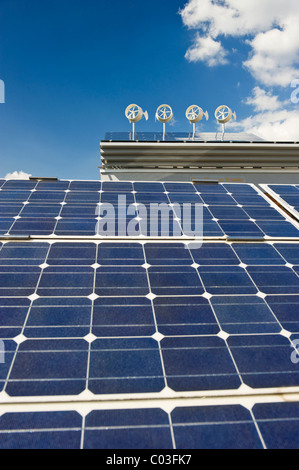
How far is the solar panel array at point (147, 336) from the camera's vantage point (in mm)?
4215

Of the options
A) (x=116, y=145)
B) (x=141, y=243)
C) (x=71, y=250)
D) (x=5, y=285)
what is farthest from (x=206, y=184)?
(x=116, y=145)

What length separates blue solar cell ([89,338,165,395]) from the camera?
4.70m

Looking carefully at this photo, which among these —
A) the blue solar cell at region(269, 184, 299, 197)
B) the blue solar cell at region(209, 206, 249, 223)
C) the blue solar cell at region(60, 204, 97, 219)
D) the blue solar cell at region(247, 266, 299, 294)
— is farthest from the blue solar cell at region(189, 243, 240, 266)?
the blue solar cell at region(269, 184, 299, 197)

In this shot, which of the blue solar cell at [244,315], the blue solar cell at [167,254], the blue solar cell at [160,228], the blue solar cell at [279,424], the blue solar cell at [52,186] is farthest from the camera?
the blue solar cell at [52,186]

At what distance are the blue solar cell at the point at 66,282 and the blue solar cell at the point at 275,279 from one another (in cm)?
411

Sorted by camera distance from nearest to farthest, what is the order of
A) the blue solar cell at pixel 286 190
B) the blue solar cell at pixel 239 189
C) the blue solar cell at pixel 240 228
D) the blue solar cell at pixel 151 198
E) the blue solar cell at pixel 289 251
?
the blue solar cell at pixel 289 251, the blue solar cell at pixel 240 228, the blue solar cell at pixel 151 198, the blue solar cell at pixel 286 190, the blue solar cell at pixel 239 189

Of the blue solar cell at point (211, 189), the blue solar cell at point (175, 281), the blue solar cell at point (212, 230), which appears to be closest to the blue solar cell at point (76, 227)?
the blue solar cell at point (175, 281)

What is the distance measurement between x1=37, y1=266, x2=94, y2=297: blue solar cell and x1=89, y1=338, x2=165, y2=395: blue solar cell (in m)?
1.57

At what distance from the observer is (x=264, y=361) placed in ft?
17.3

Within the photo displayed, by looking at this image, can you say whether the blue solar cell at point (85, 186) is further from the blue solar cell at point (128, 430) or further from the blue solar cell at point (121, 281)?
the blue solar cell at point (128, 430)

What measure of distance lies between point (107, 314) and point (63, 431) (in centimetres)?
224

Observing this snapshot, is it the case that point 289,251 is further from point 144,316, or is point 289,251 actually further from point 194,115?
point 194,115

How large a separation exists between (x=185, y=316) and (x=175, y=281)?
1.16 m

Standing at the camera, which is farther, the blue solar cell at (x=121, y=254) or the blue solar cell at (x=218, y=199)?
the blue solar cell at (x=218, y=199)
